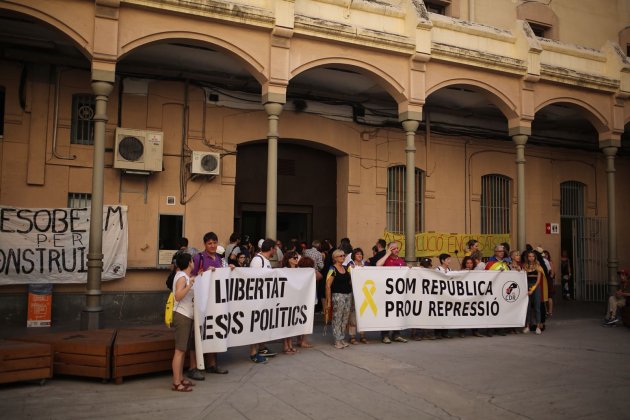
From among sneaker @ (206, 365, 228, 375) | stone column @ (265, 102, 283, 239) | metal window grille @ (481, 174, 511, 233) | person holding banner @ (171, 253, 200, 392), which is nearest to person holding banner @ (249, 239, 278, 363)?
sneaker @ (206, 365, 228, 375)

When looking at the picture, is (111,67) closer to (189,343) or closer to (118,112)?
(118,112)

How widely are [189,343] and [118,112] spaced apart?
744 centimetres

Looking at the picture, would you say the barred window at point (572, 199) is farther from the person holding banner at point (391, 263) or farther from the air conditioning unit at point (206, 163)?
the air conditioning unit at point (206, 163)

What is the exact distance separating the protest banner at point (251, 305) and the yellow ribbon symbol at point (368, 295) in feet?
3.36

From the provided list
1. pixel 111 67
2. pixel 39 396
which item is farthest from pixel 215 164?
pixel 39 396

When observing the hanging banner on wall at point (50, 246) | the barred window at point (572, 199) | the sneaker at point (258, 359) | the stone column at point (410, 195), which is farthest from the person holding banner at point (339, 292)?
the barred window at point (572, 199)

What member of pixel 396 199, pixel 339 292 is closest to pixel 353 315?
pixel 339 292

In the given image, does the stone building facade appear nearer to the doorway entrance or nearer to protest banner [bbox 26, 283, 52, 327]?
the doorway entrance

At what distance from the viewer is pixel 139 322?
1241 centimetres

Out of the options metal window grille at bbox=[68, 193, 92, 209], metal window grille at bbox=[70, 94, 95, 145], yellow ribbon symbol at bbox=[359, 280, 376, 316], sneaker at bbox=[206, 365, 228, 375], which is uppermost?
metal window grille at bbox=[70, 94, 95, 145]

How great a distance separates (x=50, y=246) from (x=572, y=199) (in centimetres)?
1701

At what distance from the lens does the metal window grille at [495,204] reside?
59.8ft

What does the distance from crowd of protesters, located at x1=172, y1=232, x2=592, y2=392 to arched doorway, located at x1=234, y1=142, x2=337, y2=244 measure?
1.80 meters

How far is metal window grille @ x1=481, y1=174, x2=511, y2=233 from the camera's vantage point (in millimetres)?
18219
